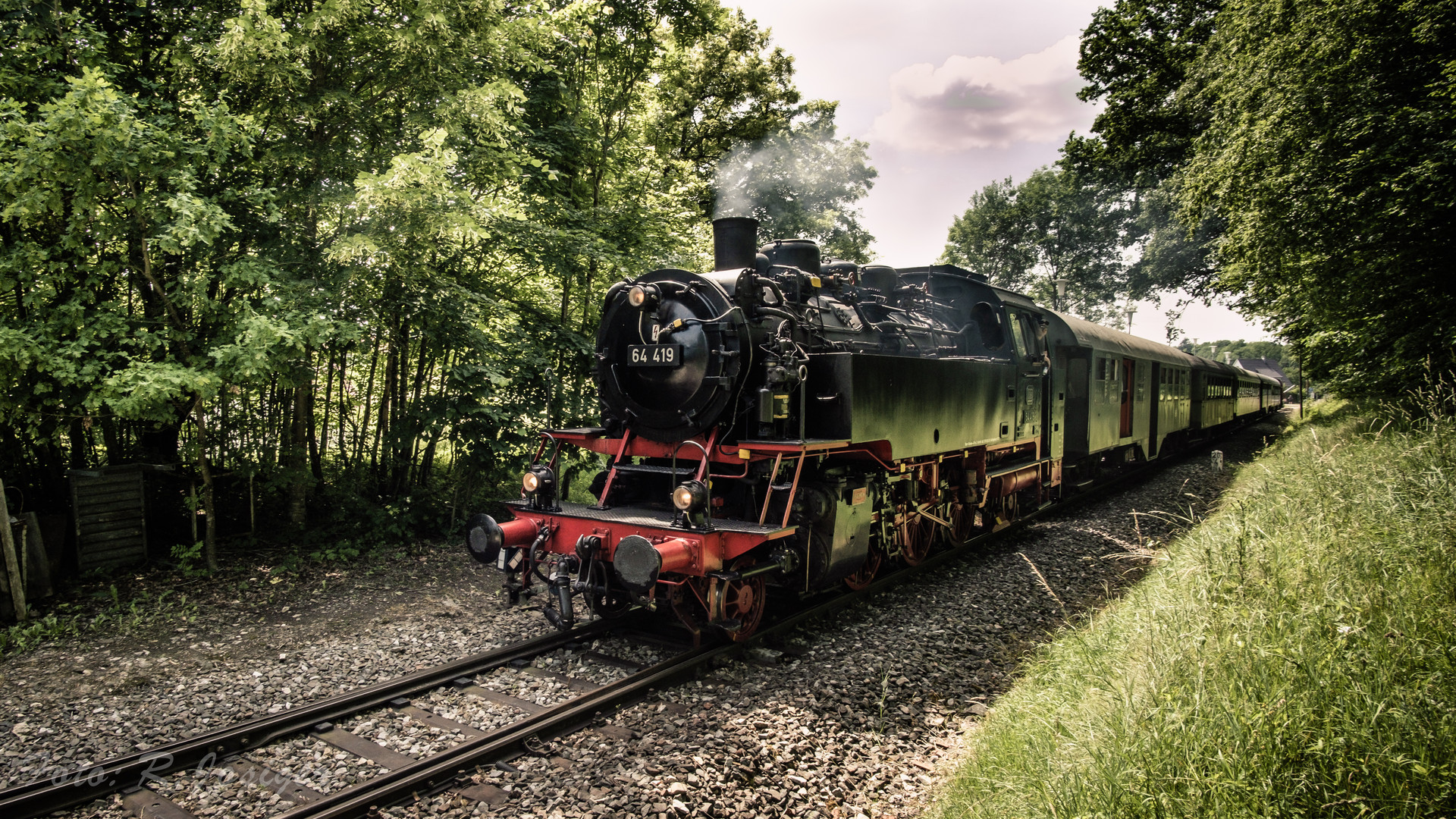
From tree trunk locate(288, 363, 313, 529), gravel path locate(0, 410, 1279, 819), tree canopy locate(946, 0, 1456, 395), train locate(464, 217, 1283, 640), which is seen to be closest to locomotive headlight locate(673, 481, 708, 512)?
train locate(464, 217, 1283, 640)

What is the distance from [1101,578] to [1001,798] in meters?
4.88

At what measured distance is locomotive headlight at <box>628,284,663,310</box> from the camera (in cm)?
560

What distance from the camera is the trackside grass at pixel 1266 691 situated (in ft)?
7.84

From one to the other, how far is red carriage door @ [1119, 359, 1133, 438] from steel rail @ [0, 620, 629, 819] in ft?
37.6

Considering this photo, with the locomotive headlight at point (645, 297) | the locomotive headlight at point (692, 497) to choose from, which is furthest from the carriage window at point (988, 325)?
the locomotive headlight at point (692, 497)

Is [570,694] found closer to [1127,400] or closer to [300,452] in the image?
[300,452]

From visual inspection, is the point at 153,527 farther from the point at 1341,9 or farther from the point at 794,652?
the point at 1341,9

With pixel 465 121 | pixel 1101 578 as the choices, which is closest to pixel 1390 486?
pixel 1101 578

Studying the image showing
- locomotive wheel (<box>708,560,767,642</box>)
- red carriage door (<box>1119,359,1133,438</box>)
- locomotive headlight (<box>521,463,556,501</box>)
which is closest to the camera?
locomotive wheel (<box>708,560,767,642</box>)

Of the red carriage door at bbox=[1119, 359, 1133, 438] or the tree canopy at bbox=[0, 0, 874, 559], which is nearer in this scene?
the tree canopy at bbox=[0, 0, 874, 559]

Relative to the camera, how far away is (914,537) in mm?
7367

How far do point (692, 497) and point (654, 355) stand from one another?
52.1 inches

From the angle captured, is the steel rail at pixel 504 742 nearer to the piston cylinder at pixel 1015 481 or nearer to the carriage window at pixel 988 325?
the piston cylinder at pixel 1015 481

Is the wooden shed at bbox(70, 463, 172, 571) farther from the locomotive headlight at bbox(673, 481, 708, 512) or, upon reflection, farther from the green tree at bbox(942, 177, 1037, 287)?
the green tree at bbox(942, 177, 1037, 287)
